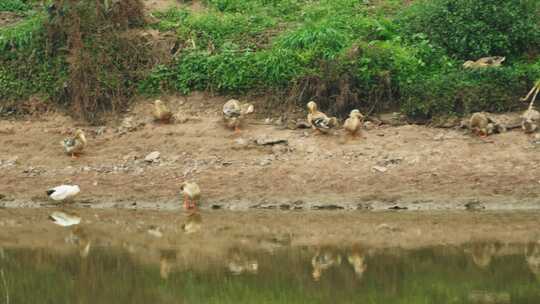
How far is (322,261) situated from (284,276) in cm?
71

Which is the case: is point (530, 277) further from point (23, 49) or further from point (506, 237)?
point (23, 49)

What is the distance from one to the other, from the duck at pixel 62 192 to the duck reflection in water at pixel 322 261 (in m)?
4.42

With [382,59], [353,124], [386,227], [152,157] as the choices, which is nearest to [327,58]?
[382,59]

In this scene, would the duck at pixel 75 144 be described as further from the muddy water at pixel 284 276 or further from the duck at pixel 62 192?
the muddy water at pixel 284 276

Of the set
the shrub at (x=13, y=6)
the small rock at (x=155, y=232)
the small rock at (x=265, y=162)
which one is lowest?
the small rock at (x=155, y=232)

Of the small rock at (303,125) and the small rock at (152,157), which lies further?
the small rock at (303,125)

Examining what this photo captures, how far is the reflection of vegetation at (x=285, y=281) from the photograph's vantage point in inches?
Result: 386

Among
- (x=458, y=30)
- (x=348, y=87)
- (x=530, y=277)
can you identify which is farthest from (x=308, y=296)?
(x=458, y=30)

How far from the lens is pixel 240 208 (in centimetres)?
1392

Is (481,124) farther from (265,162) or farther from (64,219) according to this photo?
(64,219)

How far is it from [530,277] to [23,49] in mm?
10217

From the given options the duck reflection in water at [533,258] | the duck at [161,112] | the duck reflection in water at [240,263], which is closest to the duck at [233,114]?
the duck at [161,112]

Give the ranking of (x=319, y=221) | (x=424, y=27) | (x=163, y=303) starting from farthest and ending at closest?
(x=424, y=27) < (x=319, y=221) < (x=163, y=303)

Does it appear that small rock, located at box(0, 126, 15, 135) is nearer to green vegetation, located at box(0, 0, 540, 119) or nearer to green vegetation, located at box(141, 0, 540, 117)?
green vegetation, located at box(0, 0, 540, 119)
